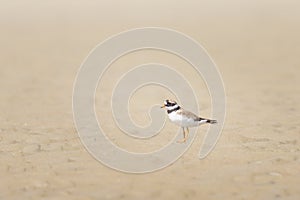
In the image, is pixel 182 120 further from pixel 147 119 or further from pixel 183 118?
pixel 147 119

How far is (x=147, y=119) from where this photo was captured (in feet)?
38.8

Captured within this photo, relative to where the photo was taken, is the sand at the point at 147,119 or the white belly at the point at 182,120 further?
the white belly at the point at 182,120

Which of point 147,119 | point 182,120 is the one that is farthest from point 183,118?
point 147,119

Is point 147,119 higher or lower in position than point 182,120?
higher

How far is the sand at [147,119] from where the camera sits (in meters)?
8.05

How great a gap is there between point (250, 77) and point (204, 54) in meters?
4.13

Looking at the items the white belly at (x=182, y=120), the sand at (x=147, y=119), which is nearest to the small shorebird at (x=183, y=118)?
the white belly at (x=182, y=120)

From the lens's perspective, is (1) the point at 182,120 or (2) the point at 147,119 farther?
(2) the point at 147,119

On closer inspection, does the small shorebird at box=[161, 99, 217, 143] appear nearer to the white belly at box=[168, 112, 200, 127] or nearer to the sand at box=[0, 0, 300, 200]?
the white belly at box=[168, 112, 200, 127]

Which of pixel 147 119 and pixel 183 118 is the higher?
pixel 147 119

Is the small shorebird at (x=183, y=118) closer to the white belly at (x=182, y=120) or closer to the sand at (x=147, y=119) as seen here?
the white belly at (x=182, y=120)

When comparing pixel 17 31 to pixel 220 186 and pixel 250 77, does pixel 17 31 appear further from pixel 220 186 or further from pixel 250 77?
pixel 220 186

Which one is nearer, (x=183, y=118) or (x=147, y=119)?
(x=183, y=118)

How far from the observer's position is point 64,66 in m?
18.9
